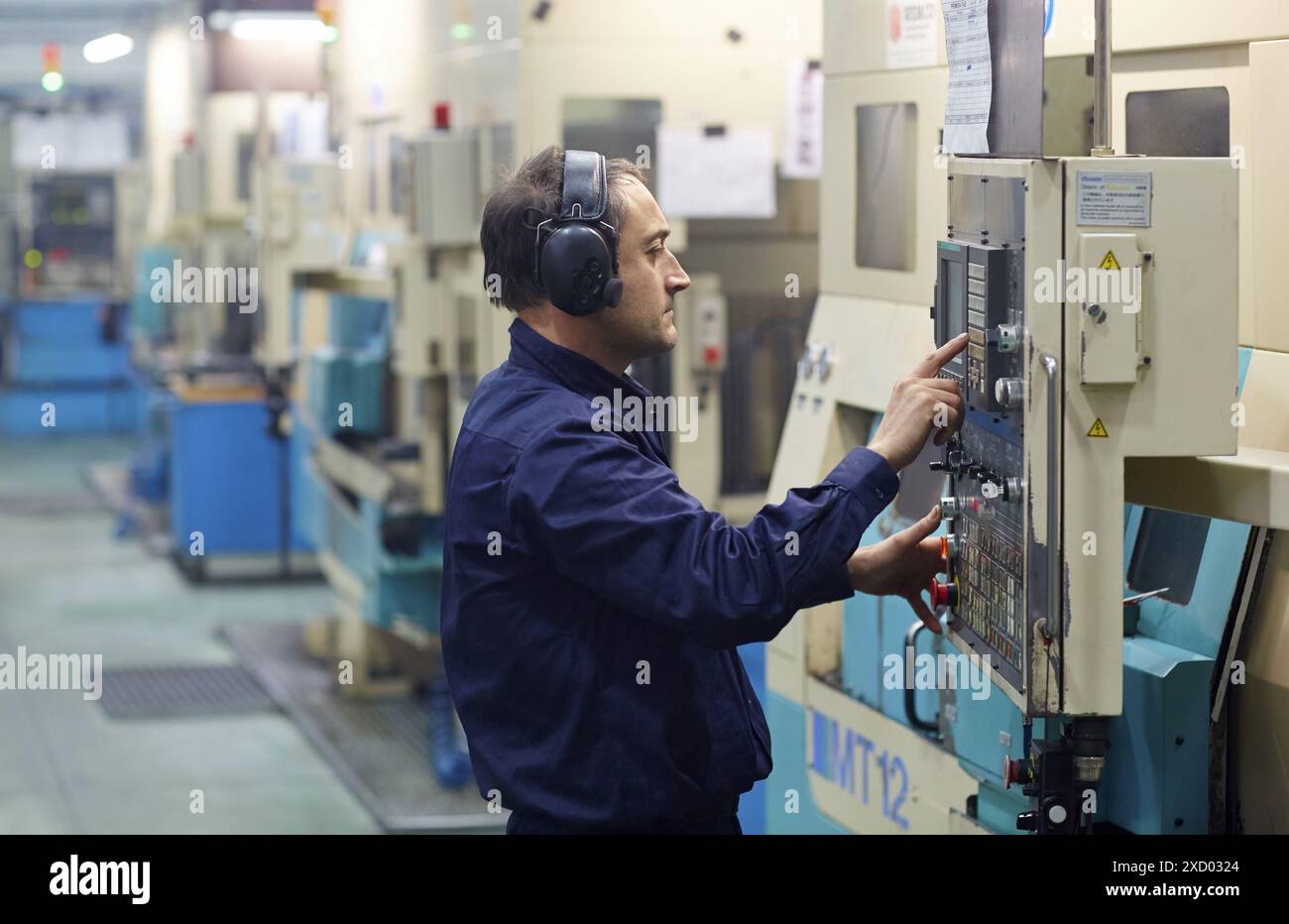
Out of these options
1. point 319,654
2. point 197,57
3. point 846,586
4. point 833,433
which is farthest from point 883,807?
point 197,57

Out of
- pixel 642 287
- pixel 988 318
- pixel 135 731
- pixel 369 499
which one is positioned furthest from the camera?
pixel 135 731

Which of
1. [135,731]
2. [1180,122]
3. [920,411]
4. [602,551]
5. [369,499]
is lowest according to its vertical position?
[135,731]

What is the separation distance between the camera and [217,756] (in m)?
5.67

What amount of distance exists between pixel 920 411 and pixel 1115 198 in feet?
1.12

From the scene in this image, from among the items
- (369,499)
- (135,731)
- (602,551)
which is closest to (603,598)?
(602,551)

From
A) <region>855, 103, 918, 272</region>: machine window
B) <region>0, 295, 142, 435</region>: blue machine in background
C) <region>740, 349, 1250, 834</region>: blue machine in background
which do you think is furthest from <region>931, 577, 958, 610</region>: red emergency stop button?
<region>0, 295, 142, 435</region>: blue machine in background

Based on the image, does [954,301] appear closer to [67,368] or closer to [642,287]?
[642,287]

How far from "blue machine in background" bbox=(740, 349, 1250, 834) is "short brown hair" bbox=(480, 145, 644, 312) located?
82 centimetres

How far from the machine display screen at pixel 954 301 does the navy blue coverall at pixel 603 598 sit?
248 millimetres

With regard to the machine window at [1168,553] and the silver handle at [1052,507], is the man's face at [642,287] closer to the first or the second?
the silver handle at [1052,507]

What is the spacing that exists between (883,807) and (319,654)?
444 centimetres

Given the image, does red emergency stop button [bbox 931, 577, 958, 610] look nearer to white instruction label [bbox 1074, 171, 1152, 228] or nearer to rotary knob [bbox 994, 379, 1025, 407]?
rotary knob [bbox 994, 379, 1025, 407]

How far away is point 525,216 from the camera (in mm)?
2135

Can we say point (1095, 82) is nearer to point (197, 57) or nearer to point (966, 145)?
point (966, 145)
